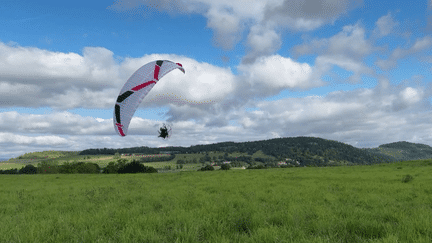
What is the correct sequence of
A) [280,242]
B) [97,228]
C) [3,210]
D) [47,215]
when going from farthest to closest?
[3,210] < [47,215] < [97,228] < [280,242]

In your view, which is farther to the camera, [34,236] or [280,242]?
[34,236]

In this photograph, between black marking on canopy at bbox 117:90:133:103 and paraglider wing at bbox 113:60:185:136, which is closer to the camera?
paraglider wing at bbox 113:60:185:136

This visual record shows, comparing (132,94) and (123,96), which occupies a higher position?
(132,94)

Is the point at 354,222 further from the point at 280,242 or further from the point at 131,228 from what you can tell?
the point at 131,228

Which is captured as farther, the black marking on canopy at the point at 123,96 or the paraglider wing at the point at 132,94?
the black marking on canopy at the point at 123,96

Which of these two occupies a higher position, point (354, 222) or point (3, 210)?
point (354, 222)

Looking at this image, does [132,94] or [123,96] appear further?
[123,96]

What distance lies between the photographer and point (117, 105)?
20.0 metres

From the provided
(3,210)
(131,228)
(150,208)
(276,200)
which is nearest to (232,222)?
(131,228)

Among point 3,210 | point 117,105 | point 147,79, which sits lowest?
point 3,210

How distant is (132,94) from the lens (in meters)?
19.7

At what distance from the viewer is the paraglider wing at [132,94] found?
19.5 metres

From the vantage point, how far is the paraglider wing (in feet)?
64.0

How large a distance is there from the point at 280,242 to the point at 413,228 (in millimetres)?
3405
